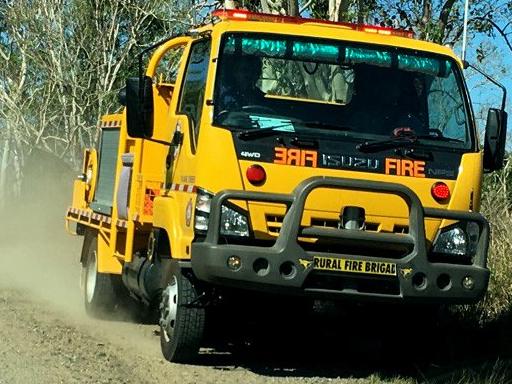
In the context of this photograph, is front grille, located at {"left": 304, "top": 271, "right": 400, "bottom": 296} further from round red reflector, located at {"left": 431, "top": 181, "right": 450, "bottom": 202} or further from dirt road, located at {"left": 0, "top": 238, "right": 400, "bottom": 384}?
dirt road, located at {"left": 0, "top": 238, "right": 400, "bottom": 384}

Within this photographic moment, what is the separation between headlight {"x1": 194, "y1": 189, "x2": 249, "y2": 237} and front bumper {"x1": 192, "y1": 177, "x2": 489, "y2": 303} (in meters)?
0.12

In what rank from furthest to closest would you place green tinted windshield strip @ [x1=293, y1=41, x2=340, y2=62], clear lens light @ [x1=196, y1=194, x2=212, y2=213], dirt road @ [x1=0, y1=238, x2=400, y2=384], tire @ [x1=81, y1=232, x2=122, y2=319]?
1. tire @ [x1=81, y1=232, x2=122, y2=319]
2. green tinted windshield strip @ [x1=293, y1=41, x2=340, y2=62]
3. dirt road @ [x1=0, y1=238, x2=400, y2=384]
4. clear lens light @ [x1=196, y1=194, x2=212, y2=213]

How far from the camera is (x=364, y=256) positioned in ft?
24.0

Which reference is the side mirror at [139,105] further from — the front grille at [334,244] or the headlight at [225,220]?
the front grille at [334,244]

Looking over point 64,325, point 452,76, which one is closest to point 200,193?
point 452,76

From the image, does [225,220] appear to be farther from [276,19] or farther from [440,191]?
[276,19]

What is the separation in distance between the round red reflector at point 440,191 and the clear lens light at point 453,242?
9.8 inches

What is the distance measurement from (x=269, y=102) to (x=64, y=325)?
3658mm

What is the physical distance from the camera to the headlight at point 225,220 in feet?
23.8

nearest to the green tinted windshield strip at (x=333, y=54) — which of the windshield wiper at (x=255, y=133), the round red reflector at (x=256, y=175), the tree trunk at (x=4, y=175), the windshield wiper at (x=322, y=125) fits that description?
the windshield wiper at (x=322, y=125)

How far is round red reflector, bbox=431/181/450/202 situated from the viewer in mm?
7629

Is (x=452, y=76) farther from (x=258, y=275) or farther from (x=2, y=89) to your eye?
(x=2, y=89)

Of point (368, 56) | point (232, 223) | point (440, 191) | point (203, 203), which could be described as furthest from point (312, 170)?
point (368, 56)

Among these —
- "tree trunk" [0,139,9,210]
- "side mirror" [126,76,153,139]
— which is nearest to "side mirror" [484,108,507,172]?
"side mirror" [126,76,153,139]
